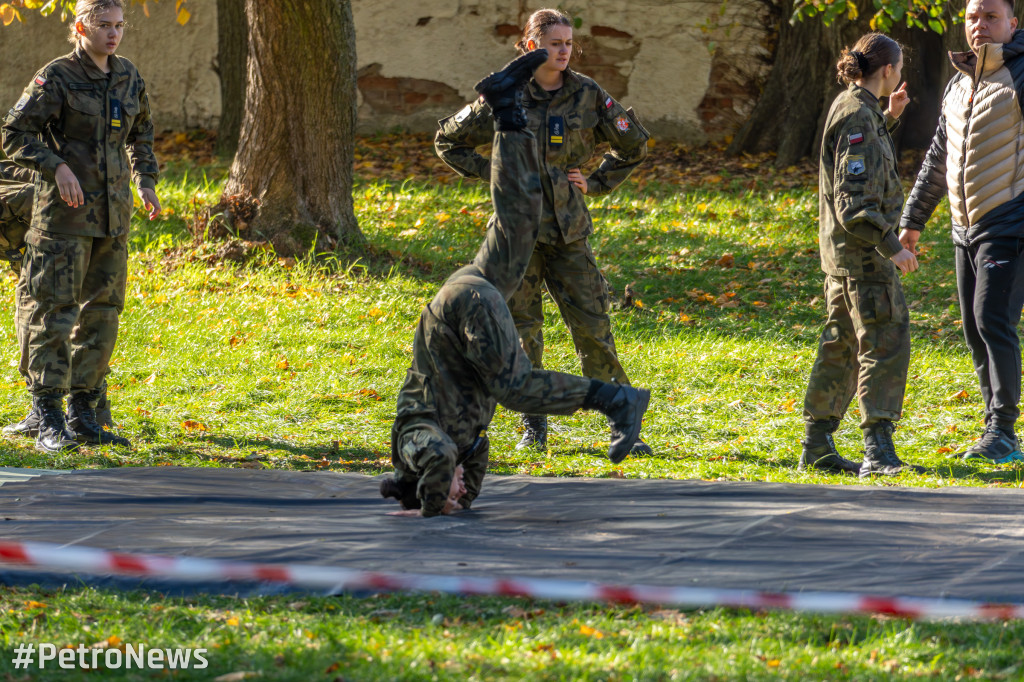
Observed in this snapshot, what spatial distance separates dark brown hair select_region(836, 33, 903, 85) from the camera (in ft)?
18.1

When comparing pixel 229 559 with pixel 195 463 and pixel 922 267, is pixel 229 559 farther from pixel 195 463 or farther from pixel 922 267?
pixel 922 267

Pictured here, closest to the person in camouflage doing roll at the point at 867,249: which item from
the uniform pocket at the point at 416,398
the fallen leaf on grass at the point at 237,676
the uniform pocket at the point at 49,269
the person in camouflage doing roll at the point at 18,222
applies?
the uniform pocket at the point at 416,398

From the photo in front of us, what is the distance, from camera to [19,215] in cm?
672

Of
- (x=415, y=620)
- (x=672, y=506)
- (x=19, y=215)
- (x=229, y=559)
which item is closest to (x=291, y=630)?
(x=415, y=620)

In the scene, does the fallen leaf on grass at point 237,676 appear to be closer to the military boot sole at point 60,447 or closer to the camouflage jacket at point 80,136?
the military boot sole at point 60,447

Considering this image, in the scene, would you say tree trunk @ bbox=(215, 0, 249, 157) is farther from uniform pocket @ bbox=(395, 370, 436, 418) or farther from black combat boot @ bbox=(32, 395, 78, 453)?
uniform pocket @ bbox=(395, 370, 436, 418)

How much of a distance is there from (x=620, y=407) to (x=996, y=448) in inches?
102

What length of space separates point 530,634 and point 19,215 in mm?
4625

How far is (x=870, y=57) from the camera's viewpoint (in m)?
5.53

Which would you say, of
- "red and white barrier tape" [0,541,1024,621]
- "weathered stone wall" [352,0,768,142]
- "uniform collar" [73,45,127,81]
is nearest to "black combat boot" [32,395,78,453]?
"uniform collar" [73,45,127,81]

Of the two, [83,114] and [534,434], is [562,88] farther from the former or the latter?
[83,114]

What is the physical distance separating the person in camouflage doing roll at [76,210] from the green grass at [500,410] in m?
0.41

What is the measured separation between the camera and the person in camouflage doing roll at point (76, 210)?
20.5 ft

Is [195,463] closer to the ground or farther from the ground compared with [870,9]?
closer to the ground
